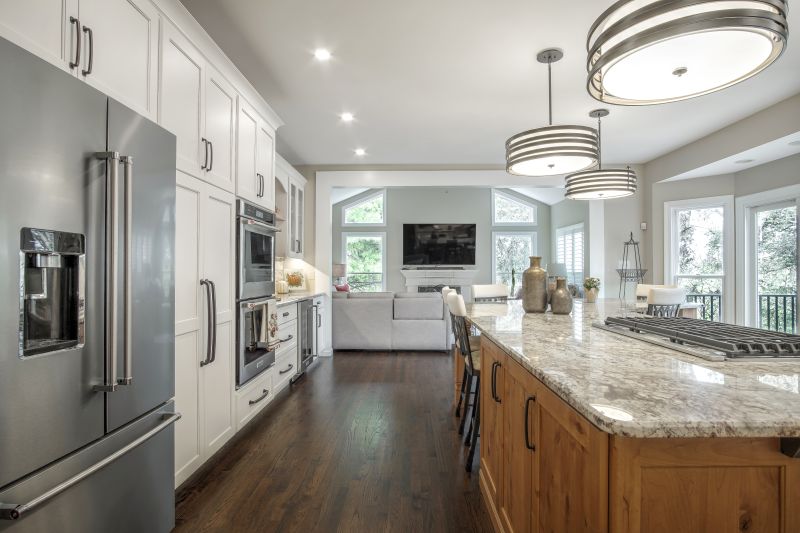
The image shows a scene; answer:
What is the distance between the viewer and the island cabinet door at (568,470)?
0.82 metres

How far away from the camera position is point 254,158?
10.5 feet

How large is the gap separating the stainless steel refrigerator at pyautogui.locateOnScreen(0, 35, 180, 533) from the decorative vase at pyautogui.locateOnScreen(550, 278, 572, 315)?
2.16 metres

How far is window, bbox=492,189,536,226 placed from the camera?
1014 centimetres

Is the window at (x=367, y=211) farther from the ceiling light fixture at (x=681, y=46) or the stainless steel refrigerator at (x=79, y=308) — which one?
the ceiling light fixture at (x=681, y=46)

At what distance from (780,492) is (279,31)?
3.09 meters

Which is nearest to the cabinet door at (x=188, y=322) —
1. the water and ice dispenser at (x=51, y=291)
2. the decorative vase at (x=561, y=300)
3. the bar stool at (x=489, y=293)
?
the water and ice dispenser at (x=51, y=291)

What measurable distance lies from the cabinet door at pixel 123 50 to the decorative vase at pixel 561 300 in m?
2.40

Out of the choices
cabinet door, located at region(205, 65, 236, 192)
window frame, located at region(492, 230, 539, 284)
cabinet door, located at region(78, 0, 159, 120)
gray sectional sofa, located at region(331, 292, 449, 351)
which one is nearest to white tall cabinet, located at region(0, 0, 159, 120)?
cabinet door, located at region(78, 0, 159, 120)

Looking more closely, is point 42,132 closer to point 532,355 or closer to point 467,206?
point 532,355

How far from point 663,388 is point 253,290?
2644 millimetres

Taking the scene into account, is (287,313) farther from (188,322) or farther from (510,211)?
(510,211)

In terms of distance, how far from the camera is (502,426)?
172 cm

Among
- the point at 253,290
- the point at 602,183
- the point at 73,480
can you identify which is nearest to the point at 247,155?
the point at 253,290

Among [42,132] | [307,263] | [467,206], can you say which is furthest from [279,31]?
[467,206]
